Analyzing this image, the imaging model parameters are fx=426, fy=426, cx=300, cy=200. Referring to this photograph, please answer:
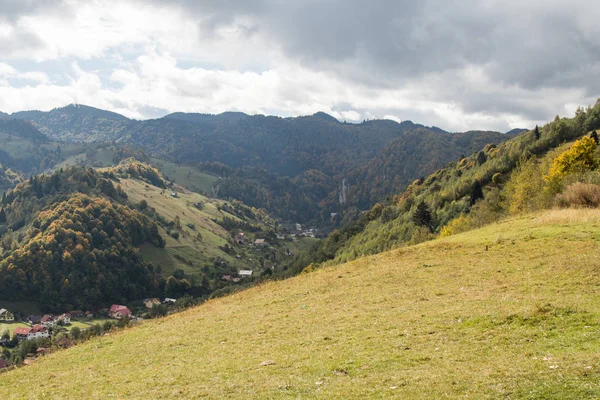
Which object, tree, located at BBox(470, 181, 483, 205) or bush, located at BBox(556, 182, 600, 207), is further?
tree, located at BBox(470, 181, 483, 205)

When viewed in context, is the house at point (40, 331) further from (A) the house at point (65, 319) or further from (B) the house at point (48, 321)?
(A) the house at point (65, 319)

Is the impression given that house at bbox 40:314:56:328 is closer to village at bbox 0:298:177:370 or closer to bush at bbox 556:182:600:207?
village at bbox 0:298:177:370

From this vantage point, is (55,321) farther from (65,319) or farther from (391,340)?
(391,340)

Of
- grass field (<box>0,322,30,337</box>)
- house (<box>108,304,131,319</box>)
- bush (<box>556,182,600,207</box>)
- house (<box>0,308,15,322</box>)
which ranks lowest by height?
house (<box>108,304,131,319</box>)

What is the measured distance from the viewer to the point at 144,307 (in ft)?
591

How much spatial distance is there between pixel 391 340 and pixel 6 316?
176 m

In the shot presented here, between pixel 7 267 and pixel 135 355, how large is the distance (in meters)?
188

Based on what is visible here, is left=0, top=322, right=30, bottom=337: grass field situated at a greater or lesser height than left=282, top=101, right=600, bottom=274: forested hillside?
lesser

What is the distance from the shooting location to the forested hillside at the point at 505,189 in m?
53.2

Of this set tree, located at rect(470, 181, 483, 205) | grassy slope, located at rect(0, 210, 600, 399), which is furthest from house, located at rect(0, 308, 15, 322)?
tree, located at rect(470, 181, 483, 205)

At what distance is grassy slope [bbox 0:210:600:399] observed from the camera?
1295 cm

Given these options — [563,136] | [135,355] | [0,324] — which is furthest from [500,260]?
[0,324]

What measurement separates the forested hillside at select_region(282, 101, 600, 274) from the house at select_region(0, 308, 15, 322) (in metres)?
105

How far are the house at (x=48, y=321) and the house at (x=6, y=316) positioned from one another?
1049 cm
